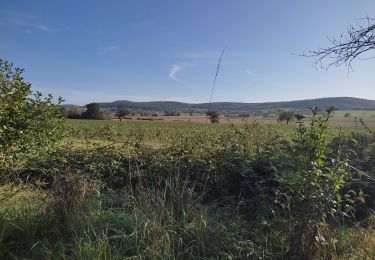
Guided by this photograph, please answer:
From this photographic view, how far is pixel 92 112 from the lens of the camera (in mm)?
62500

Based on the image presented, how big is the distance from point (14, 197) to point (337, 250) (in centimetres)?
408

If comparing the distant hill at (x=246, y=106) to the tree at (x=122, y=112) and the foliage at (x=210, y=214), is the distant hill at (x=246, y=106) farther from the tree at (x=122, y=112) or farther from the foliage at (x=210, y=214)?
the tree at (x=122, y=112)

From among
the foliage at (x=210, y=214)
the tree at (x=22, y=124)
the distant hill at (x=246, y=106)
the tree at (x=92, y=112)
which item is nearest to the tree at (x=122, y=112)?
the tree at (x=92, y=112)

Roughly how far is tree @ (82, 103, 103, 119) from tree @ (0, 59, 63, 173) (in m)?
55.8

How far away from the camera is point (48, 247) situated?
3697mm

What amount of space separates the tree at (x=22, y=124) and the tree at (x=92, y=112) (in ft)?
183

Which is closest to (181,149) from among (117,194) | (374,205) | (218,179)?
(218,179)

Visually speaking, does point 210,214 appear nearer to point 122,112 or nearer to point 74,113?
point 122,112

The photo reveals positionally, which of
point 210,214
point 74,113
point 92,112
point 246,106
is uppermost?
point 246,106

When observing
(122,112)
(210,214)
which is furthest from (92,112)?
(210,214)

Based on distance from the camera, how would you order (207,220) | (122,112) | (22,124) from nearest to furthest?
1. (207,220)
2. (22,124)
3. (122,112)

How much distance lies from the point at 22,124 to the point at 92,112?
57.0 m

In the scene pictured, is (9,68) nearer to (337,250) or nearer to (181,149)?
(181,149)

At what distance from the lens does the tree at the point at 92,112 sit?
204 ft
